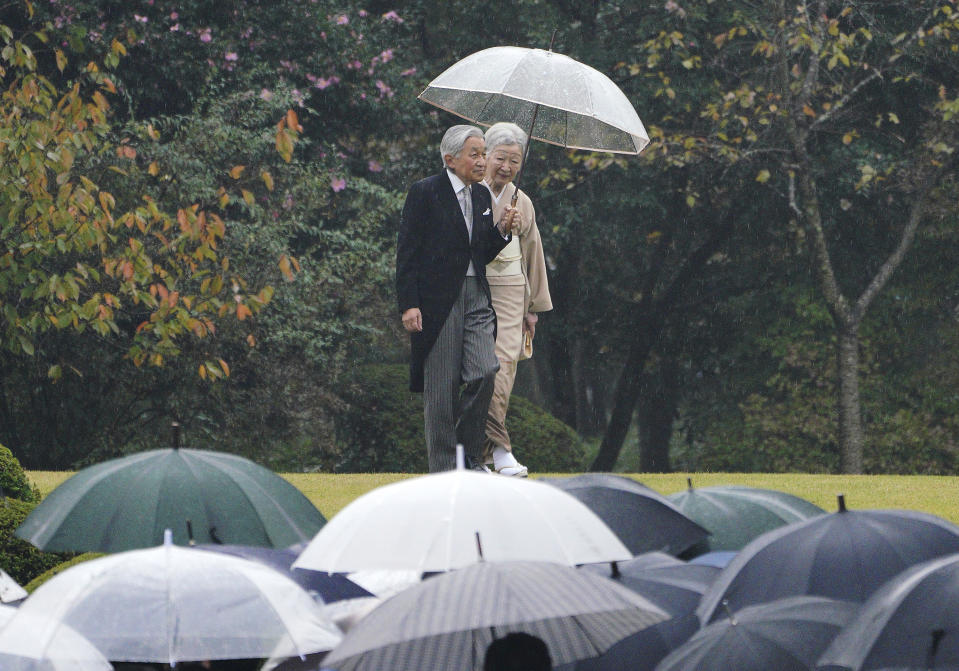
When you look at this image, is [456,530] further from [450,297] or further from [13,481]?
[13,481]

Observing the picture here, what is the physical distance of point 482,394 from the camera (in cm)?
766

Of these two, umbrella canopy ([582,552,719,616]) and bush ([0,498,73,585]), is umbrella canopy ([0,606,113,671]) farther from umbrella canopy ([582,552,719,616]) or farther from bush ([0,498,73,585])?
bush ([0,498,73,585])

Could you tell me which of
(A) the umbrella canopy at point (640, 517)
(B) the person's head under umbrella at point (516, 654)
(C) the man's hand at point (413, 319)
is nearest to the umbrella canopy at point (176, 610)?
(B) the person's head under umbrella at point (516, 654)

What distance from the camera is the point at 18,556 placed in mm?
7484

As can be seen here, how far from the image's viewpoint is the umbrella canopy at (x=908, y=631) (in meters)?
3.80

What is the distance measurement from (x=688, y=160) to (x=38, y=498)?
33.2ft

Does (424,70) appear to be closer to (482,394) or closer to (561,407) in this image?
(561,407)

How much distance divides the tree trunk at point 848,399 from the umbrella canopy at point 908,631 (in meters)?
13.9

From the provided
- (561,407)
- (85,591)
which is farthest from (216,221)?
(561,407)

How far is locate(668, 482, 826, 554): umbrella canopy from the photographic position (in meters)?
6.53

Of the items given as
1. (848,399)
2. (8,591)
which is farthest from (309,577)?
(848,399)

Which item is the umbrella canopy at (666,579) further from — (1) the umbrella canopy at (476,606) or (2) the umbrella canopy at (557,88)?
(2) the umbrella canopy at (557,88)

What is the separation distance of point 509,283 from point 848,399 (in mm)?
10330

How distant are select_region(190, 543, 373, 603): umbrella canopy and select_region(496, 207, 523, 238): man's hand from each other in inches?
113
